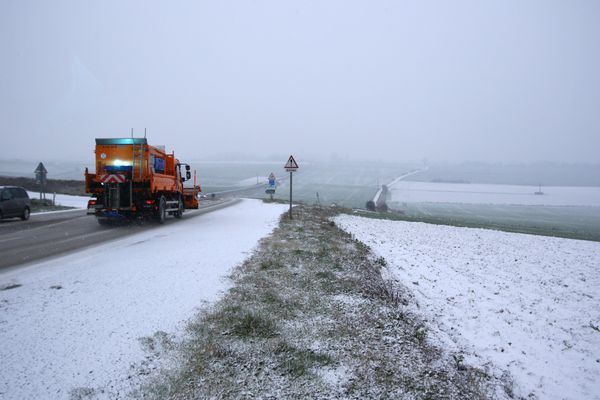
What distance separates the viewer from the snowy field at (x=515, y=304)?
19.2ft

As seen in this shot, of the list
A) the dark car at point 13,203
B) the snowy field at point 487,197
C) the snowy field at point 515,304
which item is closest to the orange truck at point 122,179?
the dark car at point 13,203

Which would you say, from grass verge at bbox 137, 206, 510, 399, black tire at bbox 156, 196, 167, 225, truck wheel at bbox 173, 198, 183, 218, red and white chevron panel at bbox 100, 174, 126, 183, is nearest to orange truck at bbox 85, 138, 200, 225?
red and white chevron panel at bbox 100, 174, 126, 183

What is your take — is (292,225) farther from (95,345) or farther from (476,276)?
(95,345)

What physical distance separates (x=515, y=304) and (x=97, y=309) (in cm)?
953

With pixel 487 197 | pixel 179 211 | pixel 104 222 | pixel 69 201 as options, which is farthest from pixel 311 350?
pixel 487 197

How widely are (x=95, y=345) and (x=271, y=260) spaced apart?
5300mm

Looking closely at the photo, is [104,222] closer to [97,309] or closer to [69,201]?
[97,309]

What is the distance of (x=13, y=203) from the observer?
53.6ft

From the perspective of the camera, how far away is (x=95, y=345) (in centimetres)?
473

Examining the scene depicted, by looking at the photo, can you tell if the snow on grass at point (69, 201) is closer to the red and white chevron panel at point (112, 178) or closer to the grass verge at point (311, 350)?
the red and white chevron panel at point (112, 178)

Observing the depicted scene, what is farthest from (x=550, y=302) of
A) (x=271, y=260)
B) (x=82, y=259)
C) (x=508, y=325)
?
(x=82, y=259)

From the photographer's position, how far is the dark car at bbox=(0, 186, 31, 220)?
52.4 feet

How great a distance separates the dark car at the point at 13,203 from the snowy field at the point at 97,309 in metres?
8.98

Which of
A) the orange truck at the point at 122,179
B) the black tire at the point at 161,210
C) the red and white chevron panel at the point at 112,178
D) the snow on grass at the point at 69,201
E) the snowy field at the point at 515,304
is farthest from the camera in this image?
the snow on grass at the point at 69,201
